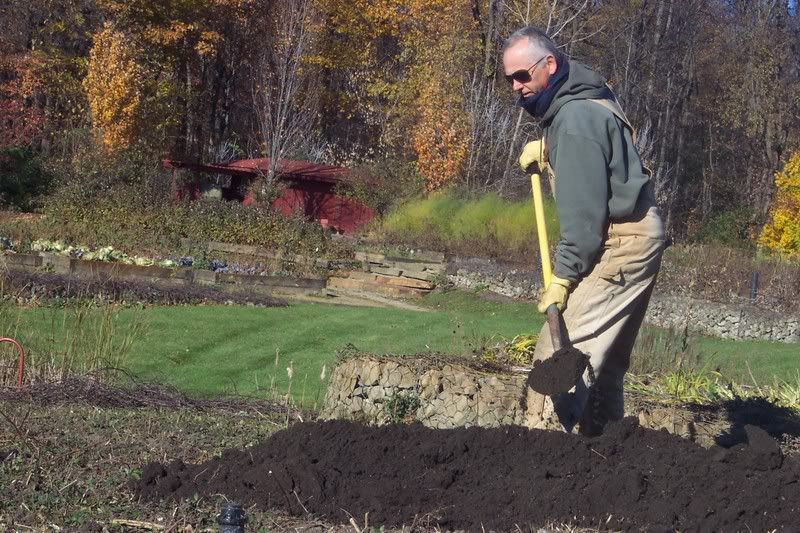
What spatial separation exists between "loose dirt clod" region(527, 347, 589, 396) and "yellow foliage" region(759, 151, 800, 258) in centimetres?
2426

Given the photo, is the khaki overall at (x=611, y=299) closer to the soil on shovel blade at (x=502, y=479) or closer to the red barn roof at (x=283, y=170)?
the soil on shovel blade at (x=502, y=479)

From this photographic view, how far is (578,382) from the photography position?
553cm

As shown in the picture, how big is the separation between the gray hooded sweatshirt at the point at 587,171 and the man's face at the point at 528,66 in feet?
0.31

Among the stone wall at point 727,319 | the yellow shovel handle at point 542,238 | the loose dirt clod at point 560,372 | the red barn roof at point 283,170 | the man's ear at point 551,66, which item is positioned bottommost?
the red barn roof at point 283,170

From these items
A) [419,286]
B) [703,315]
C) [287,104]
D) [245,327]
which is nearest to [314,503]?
[245,327]

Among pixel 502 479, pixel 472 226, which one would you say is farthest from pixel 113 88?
pixel 502 479

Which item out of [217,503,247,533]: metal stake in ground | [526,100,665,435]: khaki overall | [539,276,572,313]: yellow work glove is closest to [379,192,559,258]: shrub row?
[526,100,665,435]: khaki overall

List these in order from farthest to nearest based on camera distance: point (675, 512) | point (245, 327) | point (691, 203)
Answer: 1. point (691, 203)
2. point (245, 327)
3. point (675, 512)

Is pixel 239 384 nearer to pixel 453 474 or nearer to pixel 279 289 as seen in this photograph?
pixel 453 474

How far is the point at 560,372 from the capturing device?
205 inches

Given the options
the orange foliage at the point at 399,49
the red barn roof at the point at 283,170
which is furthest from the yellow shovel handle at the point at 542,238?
the orange foliage at the point at 399,49

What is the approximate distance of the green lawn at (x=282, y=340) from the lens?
11.3m

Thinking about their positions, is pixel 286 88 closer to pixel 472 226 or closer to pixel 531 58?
pixel 472 226

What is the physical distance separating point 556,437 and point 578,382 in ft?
1.26
